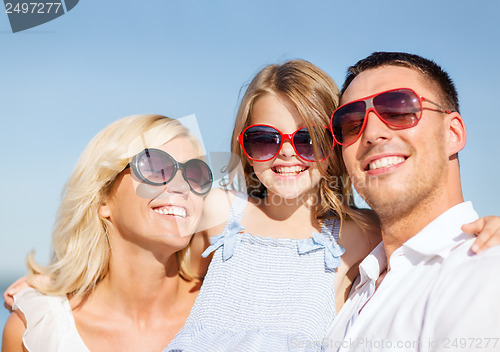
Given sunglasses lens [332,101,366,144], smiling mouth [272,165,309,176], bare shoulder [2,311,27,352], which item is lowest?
bare shoulder [2,311,27,352]

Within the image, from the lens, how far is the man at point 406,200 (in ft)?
7.36

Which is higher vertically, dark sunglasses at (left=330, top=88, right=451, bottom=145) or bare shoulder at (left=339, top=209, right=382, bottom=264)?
dark sunglasses at (left=330, top=88, right=451, bottom=145)

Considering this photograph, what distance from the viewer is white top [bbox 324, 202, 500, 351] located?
194 centimetres

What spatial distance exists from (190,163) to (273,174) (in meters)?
0.71

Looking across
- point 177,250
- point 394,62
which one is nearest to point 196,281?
A: point 177,250

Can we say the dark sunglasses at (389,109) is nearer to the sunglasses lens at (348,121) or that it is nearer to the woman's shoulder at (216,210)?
the sunglasses lens at (348,121)

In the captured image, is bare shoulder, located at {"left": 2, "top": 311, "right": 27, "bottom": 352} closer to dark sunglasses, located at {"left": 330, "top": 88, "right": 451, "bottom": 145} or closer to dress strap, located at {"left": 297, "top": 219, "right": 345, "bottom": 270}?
dress strap, located at {"left": 297, "top": 219, "right": 345, "bottom": 270}

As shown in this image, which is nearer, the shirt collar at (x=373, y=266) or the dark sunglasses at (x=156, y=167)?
the shirt collar at (x=373, y=266)

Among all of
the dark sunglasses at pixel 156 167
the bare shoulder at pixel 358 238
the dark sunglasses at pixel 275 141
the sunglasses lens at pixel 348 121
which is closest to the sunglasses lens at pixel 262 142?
the dark sunglasses at pixel 275 141

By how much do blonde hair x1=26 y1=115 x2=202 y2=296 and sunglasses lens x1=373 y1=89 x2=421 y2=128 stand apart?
1.66 meters

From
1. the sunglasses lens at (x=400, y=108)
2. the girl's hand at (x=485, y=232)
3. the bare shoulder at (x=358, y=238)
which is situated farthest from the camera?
the bare shoulder at (x=358, y=238)

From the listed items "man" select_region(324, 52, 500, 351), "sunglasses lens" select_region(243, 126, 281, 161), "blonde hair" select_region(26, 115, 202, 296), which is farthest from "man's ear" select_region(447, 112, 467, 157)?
"blonde hair" select_region(26, 115, 202, 296)

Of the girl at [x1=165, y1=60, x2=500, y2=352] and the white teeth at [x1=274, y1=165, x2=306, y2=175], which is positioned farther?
the white teeth at [x1=274, y1=165, x2=306, y2=175]

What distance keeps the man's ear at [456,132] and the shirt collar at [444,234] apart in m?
0.41
